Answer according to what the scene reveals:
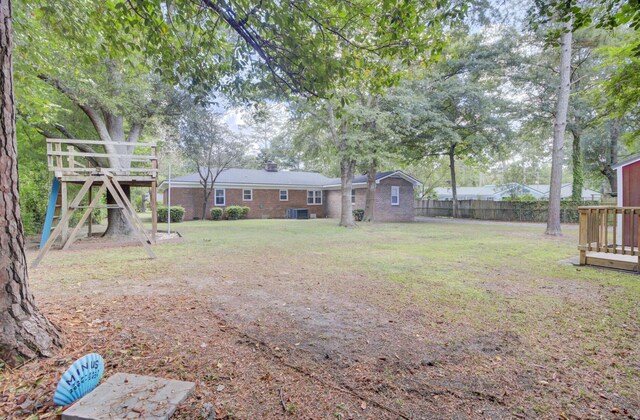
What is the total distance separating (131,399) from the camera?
6.65 feet

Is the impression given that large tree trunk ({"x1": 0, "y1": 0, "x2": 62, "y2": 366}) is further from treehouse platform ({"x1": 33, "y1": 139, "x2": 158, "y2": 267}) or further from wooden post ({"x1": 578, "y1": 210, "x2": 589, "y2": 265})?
wooden post ({"x1": 578, "y1": 210, "x2": 589, "y2": 265})

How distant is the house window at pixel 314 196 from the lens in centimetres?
2723

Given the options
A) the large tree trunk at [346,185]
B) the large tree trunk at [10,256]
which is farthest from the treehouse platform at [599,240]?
the large tree trunk at [346,185]

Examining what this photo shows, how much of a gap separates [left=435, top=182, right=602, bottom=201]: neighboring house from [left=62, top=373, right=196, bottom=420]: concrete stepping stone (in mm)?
31622

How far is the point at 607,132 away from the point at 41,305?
2892 cm

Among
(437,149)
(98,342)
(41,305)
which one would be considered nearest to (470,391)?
(98,342)

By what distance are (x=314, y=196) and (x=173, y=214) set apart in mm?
11178

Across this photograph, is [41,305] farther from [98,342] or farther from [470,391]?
[470,391]

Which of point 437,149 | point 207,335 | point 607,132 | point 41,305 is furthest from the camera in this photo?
point 437,149

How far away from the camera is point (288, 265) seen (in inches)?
277

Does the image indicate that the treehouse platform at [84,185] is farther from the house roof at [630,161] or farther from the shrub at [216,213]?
the shrub at [216,213]

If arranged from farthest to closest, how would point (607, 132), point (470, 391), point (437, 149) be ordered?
point (437, 149)
point (607, 132)
point (470, 391)

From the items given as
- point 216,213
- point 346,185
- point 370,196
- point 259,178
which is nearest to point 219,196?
point 216,213

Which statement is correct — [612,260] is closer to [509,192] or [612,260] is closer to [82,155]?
[82,155]
